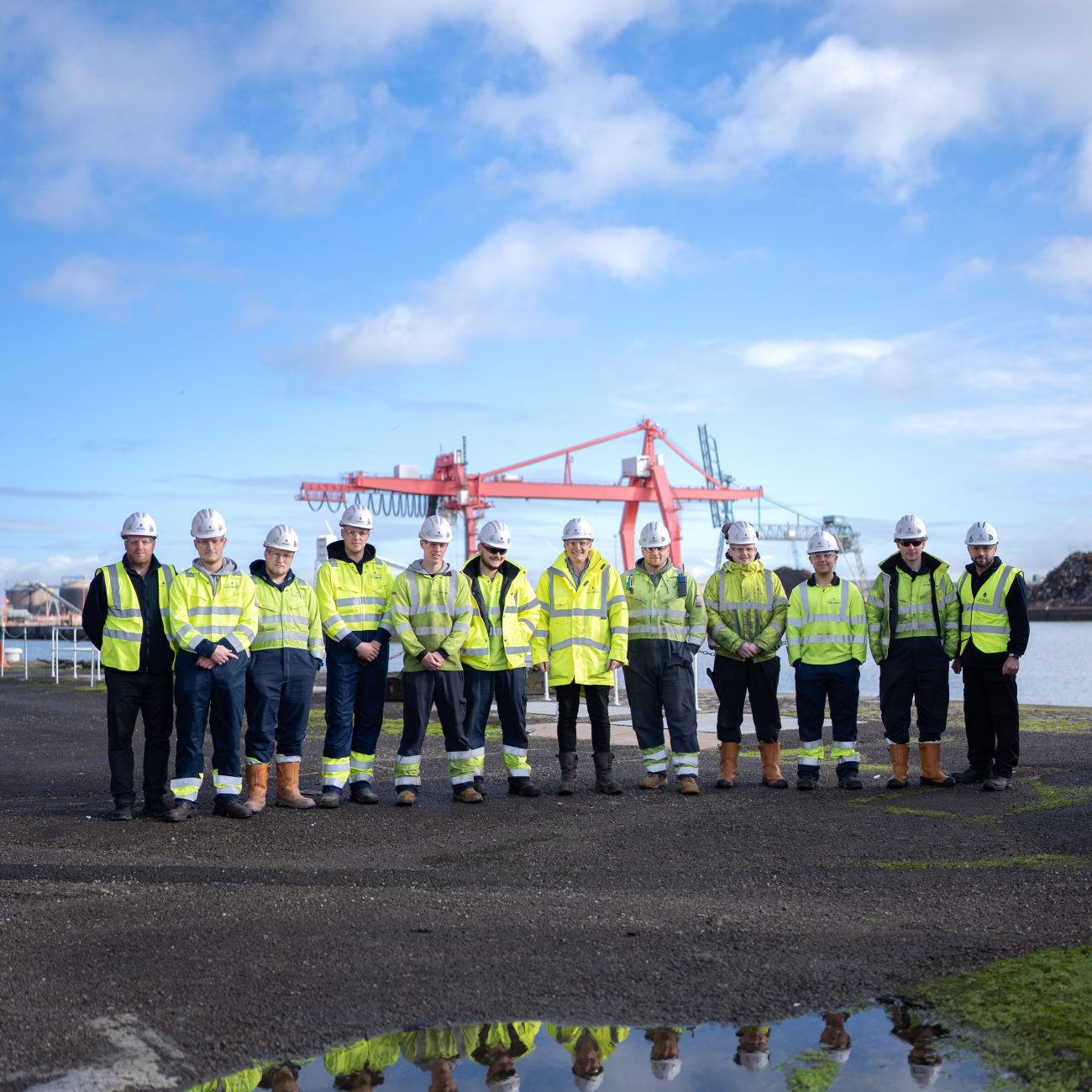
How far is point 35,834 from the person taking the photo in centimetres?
566

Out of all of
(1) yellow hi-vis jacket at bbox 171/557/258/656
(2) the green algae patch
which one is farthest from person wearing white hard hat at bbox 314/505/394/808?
(2) the green algae patch

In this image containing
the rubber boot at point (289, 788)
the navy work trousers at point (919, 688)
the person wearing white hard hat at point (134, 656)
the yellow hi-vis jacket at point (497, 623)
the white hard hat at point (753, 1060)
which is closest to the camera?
the white hard hat at point (753, 1060)

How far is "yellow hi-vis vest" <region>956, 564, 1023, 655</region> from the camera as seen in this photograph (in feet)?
23.1

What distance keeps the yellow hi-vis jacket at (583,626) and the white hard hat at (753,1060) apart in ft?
13.4

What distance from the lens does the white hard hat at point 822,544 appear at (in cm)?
729

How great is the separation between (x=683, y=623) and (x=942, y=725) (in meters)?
1.89

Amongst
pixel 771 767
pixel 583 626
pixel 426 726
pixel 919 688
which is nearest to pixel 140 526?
pixel 426 726

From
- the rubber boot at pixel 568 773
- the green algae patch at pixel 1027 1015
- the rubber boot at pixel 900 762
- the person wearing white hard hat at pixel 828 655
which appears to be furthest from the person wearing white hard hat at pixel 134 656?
the rubber boot at pixel 900 762

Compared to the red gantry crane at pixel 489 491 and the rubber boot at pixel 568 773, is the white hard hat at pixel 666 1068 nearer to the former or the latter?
the rubber boot at pixel 568 773

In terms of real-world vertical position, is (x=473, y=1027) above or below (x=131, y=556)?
below

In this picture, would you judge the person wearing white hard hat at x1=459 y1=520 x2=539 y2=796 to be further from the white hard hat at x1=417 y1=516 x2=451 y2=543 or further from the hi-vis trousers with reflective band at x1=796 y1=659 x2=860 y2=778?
the hi-vis trousers with reflective band at x1=796 y1=659 x2=860 y2=778

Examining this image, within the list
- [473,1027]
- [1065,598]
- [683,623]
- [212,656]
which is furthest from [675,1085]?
[1065,598]

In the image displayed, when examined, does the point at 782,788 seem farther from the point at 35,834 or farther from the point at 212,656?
the point at 35,834

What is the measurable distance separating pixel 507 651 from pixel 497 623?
7.5 inches
